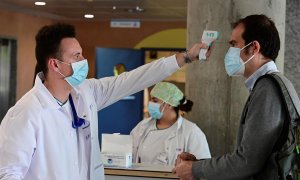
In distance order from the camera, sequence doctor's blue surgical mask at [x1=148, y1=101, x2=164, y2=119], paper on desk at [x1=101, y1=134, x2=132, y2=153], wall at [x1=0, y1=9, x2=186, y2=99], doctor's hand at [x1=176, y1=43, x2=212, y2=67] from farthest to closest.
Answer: wall at [x1=0, y1=9, x2=186, y2=99], doctor's blue surgical mask at [x1=148, y1=101, x2=164, y2=119], paper on desk at [x1=101, y1=134, x2=132, y2=153], doctor's hand at [x1=176, y1=43, x2=212, y2=67]

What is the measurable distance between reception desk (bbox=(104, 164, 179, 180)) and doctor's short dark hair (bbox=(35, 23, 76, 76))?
90 centimetres

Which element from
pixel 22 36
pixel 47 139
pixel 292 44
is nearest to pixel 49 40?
pixel 47 139

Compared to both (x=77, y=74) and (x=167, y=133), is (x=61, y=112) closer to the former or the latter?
(x=77, y=74)

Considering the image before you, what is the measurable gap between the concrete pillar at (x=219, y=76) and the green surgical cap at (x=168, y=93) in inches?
27.4

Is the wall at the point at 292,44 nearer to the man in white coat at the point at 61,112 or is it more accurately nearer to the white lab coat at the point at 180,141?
the white lab coat at the point at 180,141

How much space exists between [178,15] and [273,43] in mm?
7993

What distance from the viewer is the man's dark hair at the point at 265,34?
7.39ft

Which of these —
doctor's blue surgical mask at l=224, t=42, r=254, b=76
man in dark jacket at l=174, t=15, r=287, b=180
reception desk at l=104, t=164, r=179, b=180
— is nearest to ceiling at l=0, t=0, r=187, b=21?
reception desk at l=104, t=164, r=179, b=180

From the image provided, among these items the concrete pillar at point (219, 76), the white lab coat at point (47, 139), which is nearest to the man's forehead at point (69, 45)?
the white lab coat at point (47, 139)

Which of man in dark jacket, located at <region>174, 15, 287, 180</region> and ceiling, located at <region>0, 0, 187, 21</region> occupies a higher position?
ceiling, located at <region>0, 0, 187, 21</region>

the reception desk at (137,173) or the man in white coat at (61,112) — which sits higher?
the man in white coat at (61,112)

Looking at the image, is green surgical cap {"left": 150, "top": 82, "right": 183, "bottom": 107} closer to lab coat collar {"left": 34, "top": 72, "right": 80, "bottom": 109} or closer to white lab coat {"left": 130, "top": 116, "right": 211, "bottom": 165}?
white lab coat {"left": 130, "top": 116, "right": 211, "bottom": 165}

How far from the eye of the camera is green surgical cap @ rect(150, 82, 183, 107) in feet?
14.7

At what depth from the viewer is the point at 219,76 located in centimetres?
357
